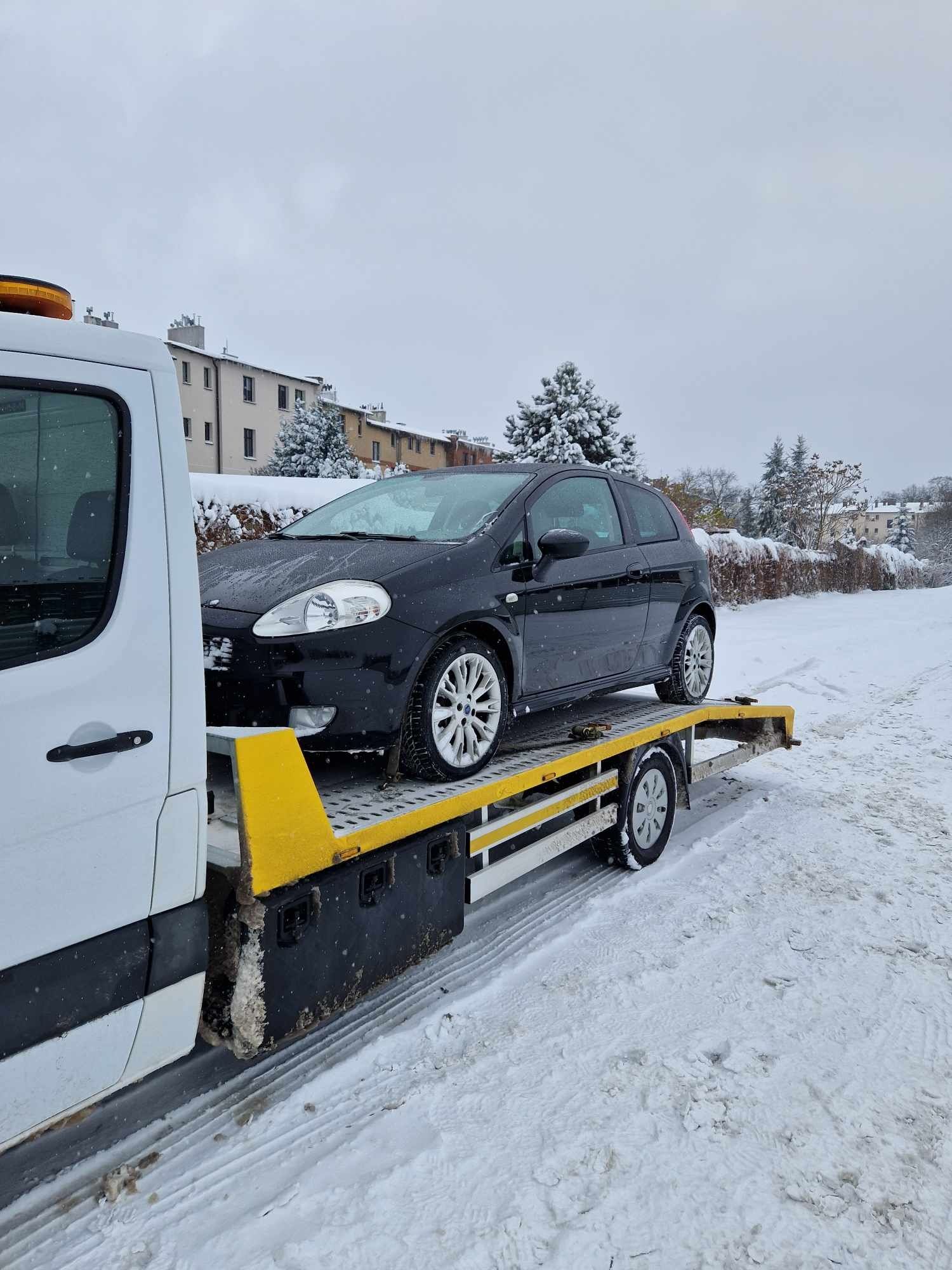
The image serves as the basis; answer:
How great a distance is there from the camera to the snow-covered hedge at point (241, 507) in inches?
429

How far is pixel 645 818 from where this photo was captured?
477 centimetres

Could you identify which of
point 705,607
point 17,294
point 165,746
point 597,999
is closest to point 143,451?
point 17,294

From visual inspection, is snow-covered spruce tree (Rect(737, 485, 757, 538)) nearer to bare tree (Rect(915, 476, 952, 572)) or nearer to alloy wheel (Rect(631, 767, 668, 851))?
bare tree (Rect(915, 476, 952, 572))

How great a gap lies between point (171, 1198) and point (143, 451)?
1985mm

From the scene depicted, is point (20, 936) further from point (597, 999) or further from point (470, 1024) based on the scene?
point (597, 999)

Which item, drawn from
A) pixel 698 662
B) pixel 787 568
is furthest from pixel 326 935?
pixel 787 568

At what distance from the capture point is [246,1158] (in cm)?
246

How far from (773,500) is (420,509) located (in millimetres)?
54710

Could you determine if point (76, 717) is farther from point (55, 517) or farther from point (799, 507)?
point (799, 507)

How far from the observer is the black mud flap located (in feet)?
8.13

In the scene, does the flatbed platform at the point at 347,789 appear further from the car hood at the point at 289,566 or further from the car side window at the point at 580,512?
the car side window at the point at 580,512

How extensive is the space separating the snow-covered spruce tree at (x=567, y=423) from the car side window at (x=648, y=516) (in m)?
16.4

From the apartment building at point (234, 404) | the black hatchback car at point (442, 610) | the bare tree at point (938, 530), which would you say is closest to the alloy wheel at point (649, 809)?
the black hatchback car at point (442, 610)

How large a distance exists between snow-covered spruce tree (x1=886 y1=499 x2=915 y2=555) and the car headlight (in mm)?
76566
